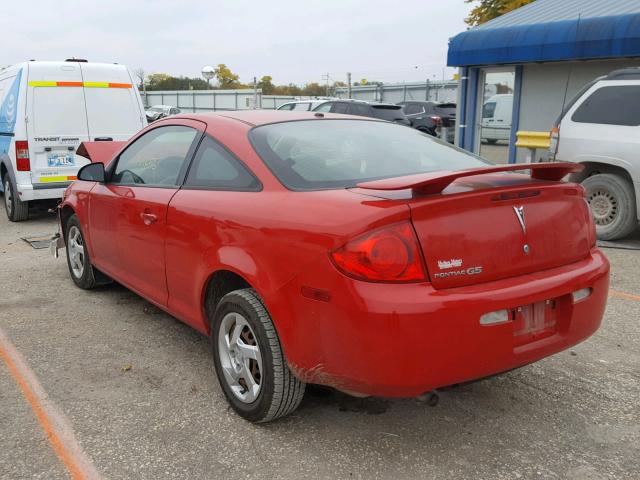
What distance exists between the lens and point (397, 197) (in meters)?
2.51

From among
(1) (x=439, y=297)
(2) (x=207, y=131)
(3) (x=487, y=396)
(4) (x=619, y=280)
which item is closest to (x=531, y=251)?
(1) (x=439, y=297)

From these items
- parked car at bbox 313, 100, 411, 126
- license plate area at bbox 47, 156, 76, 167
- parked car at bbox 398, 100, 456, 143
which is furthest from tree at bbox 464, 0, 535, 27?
license plate area at bbox 47, 156, 76, 167

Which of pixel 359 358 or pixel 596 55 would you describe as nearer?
pixel 359 358

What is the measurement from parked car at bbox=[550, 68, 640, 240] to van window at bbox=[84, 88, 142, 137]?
20.6 ft

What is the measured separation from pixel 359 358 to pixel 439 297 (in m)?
0.40

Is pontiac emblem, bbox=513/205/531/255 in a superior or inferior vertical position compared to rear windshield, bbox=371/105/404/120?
inferior

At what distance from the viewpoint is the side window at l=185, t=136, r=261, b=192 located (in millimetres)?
3088

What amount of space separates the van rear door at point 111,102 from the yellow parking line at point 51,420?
5.80m

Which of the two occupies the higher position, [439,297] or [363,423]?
[439,297]

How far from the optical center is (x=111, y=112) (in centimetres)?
923

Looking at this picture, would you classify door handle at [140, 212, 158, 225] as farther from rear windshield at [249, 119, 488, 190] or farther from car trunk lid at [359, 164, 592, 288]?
car trunk lid at [359, 164, 592, 288]

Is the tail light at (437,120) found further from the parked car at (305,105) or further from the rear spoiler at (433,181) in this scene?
the rear spoiler at (433,181)

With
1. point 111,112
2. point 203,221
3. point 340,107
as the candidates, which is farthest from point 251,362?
point 340,107

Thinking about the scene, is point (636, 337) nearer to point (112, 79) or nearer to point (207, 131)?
point (207, 131)
